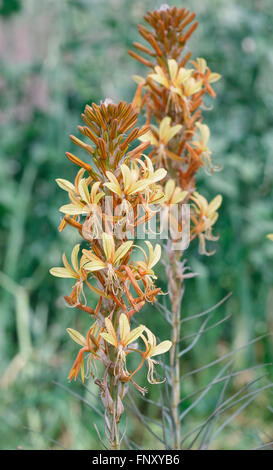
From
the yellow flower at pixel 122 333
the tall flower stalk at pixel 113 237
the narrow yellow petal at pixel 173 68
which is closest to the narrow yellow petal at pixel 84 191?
the tall flower stalk at pixel 113 237

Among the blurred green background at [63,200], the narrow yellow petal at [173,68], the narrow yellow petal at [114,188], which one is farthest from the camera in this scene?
the blurred green background at [63,200]

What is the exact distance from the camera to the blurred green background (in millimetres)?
1445

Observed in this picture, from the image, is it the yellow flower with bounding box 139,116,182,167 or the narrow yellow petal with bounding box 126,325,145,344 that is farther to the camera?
the yellow flower with bounding box 139,116,182,167

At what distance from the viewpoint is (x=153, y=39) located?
64 centimetres

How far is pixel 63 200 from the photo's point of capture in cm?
169

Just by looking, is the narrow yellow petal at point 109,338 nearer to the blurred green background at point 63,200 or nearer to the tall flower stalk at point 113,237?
the tall flower stalk at point 113,237

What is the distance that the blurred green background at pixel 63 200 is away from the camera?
1.45 m

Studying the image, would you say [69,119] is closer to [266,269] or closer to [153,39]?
[266,269]

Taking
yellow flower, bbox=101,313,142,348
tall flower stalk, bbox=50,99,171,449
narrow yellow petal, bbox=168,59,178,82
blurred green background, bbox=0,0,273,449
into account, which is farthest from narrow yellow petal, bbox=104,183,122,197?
blurred green background, bbox=0,0,273,449

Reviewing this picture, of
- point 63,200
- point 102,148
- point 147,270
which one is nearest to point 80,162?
point 102,148

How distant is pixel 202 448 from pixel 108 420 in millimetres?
183

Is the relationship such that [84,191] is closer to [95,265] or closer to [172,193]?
[95,265]

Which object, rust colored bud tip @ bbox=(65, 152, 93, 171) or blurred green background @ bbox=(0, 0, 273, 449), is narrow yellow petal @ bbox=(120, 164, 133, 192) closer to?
rust colored bud tip @ bbox=(65, 152, 93, 171)

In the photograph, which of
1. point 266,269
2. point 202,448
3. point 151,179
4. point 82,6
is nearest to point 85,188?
point 151,179
